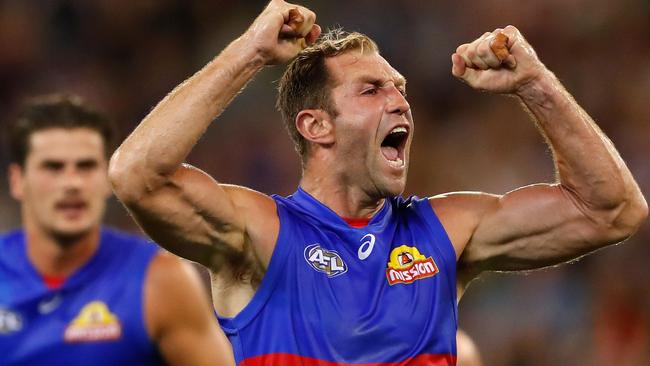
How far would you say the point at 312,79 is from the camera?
4.58 m

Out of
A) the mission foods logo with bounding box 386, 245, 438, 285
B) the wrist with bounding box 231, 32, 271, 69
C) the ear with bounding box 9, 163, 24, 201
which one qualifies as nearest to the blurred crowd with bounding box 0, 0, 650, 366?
the ear with bounding box 9, 163, 24, 201

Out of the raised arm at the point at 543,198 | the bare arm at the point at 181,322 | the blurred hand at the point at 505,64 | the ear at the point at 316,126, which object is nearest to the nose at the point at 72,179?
the bare arm at the point at 181,322

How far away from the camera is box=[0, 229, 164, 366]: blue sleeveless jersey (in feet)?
17.7

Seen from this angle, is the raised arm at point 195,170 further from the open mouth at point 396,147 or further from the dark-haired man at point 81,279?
the dark-haired man at point 81,279

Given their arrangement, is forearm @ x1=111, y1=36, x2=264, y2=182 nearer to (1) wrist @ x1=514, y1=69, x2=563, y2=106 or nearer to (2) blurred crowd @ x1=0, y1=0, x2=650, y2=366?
(1) wrist @ x1=514, y1=69, x2=563, y2=106

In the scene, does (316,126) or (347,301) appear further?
(316,126)

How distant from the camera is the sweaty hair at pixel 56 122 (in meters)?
6.14

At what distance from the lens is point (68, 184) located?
5883mm

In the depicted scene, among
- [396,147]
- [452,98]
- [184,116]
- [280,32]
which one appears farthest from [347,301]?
[452,98]

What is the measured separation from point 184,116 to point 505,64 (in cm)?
113

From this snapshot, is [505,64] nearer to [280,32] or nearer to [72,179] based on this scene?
[280,32]

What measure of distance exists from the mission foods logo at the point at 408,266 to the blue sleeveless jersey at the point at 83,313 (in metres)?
1.68

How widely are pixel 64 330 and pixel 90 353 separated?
0.17 meters

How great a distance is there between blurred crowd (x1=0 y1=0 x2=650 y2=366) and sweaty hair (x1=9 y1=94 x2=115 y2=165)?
3.76m
